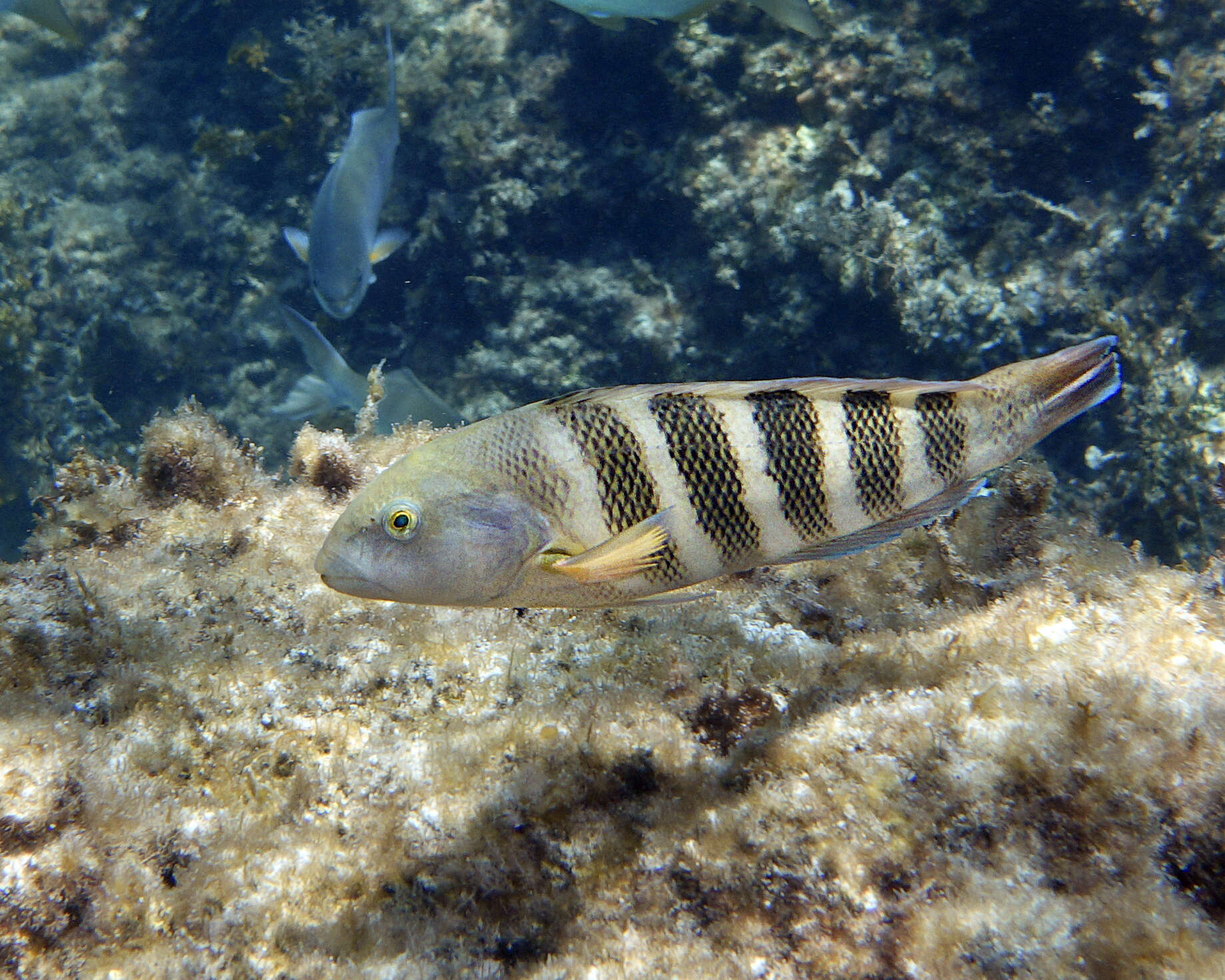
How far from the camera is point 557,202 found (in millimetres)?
8242

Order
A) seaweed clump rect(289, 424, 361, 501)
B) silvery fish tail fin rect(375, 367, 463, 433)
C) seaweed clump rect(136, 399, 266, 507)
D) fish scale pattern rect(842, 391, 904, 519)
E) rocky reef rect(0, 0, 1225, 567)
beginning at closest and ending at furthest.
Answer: fish scale pattern rect(842, 391, 904, 519), seaweed clump rect(136, 399, 266, 507), seaweed clump rect(289, 424, 361, 501), silvery fish tail fin rect(375, 367, 463, 433), rocky reef rect(0, 0, 1225, 567)

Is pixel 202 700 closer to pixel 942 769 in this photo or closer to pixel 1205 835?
pixel 942 769

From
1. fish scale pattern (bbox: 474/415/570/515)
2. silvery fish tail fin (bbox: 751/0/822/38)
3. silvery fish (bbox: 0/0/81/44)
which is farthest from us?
silvery fish (bbox: 0/0/81/44)

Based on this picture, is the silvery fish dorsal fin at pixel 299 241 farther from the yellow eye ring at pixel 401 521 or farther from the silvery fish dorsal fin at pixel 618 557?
the silvery fish dorsal fin at pixel 618 557

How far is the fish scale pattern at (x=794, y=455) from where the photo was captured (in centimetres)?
181

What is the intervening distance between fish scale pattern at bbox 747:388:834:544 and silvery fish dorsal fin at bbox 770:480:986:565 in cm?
11

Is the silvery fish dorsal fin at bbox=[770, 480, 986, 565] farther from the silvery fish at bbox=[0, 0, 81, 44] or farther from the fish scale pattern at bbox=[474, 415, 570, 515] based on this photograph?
the silvery fish at bbox=[0, 0, 81, 44]

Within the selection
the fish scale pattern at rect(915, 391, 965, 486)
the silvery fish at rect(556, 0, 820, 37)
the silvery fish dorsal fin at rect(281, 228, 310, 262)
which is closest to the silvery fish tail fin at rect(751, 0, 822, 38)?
the silvery fish at rect(556, 0, 820, 37)

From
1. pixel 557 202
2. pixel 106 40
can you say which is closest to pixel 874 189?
pixel 557 202

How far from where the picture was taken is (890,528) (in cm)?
197

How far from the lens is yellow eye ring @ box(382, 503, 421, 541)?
Answer: 1.70m

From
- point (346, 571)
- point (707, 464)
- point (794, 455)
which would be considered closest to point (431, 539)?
point (346, 571)

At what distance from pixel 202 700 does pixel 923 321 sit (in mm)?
6782

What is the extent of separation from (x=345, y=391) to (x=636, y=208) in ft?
13.3
